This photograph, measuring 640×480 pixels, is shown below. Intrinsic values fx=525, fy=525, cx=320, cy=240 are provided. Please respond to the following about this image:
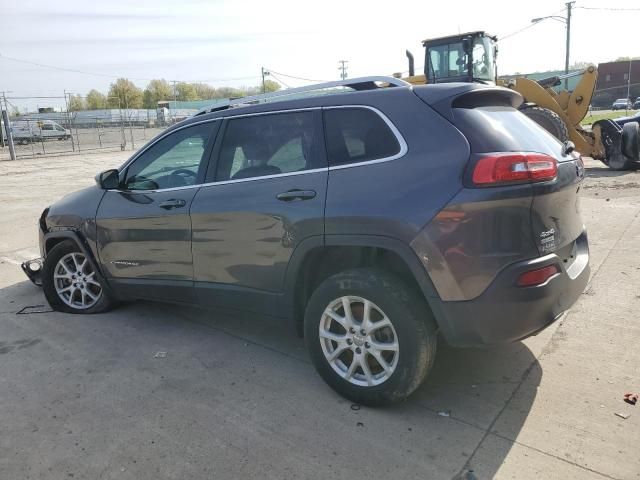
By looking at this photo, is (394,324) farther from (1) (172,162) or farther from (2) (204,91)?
(2) (204,91)

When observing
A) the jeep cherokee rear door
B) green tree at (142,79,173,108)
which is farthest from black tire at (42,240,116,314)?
green tree at (142,79,173,108)

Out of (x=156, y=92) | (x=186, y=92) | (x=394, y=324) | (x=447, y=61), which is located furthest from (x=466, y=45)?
(x=186, y=92)

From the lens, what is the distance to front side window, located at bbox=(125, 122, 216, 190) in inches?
157

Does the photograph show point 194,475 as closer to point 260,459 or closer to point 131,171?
point 260,459

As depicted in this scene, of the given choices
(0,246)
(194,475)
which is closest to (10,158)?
(0,246)

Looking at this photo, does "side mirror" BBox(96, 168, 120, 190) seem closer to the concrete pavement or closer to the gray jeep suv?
the gray jeep suv

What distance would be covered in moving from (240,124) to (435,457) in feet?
8.29

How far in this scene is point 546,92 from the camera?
13336mm

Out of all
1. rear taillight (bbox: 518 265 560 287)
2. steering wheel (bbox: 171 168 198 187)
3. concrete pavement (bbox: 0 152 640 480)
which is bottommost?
concrete pavement (bbox: 0 152 640 480)

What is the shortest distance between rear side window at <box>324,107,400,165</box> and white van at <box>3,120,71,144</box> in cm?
3578

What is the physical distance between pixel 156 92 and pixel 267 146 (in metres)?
114

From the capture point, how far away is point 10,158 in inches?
1000

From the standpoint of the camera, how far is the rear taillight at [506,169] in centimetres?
268

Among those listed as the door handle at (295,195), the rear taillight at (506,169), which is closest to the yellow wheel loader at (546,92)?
the door handle at (295,195)
